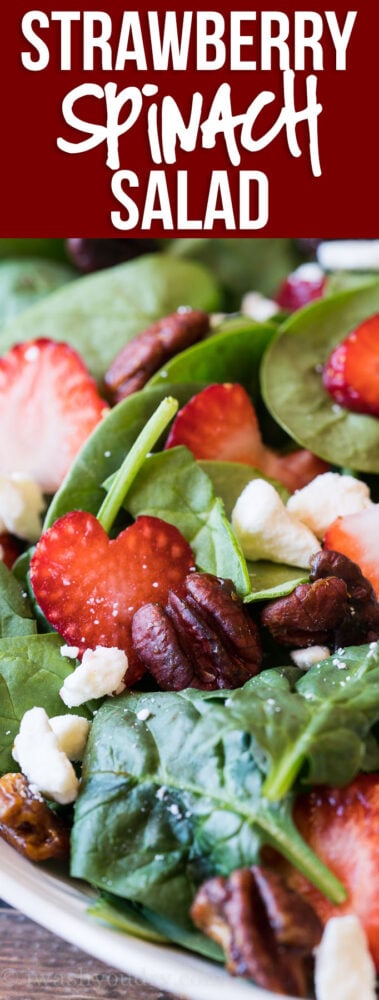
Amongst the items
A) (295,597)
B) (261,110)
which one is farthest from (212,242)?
(295,597)

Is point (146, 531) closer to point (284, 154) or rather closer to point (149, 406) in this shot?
point (149, 406)

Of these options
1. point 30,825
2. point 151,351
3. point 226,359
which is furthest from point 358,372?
point 30,825

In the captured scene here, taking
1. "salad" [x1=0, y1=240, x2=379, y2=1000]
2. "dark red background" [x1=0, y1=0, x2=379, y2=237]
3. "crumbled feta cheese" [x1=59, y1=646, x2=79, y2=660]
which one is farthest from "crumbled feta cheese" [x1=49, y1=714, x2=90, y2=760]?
"dark red background" [x1=0, y1=0, x2=379, y2=237]

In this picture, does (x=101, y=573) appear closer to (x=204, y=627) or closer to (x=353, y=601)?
(x=204, y=627)

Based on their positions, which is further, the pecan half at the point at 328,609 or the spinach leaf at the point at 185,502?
the spinach leaf at the point at 185,502

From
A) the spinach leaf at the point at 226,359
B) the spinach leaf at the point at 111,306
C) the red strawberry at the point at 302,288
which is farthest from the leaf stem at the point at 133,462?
the red strawberry at the point at 302,288

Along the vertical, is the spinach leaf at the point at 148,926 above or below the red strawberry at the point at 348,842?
below

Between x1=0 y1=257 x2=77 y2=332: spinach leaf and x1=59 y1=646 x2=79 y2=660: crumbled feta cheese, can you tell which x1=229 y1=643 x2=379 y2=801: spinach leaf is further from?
x1=0 y1=257 x2=77 y2=332: spinach leaf

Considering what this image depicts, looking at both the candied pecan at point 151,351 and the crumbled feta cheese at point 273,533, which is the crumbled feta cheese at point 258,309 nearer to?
the candied pecan at point 151,351
